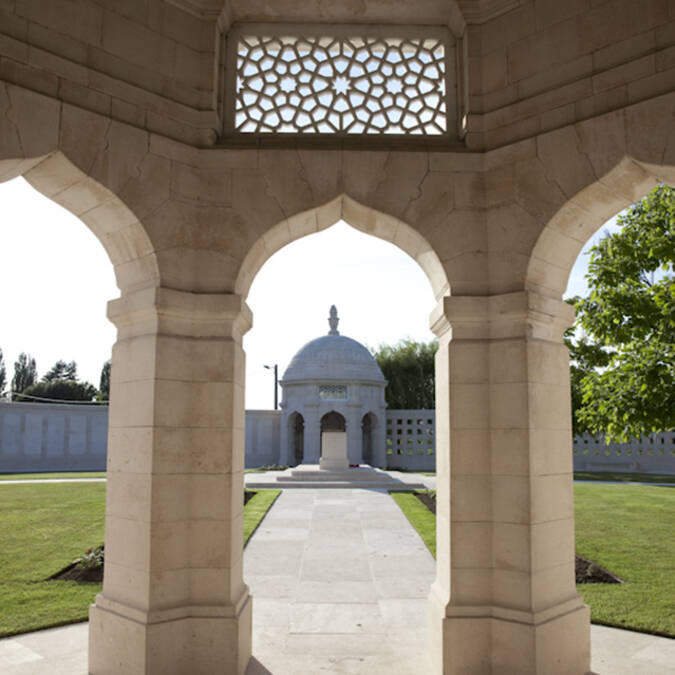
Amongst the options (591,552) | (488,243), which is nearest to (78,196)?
(488,243)

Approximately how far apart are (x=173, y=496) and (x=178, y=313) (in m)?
1.57

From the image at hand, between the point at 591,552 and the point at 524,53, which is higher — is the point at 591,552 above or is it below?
below

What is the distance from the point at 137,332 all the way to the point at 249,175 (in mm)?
1757

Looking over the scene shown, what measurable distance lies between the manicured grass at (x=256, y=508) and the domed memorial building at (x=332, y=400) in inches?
441

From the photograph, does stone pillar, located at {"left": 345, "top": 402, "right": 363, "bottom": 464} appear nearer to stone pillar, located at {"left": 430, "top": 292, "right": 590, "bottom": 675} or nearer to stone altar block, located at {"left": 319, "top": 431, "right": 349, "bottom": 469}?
stone altar block, located at {"left": 319, "top": 431, "right": 349, "bottom": 469}

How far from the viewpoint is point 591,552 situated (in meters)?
10.5

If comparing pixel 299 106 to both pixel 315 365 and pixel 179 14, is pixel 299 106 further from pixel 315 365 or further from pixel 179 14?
pixel 315 365

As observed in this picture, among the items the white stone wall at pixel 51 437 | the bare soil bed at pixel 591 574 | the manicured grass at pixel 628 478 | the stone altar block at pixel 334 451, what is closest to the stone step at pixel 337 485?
the stone altar block at pixel 334 451

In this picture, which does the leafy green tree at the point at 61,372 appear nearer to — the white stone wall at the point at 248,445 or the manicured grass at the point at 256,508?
the white stone wall at the point at 248,445

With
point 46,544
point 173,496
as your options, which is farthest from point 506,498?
point 46,544

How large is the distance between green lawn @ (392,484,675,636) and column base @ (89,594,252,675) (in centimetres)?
402

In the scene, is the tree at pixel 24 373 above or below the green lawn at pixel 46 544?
above

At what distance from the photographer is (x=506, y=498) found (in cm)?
542

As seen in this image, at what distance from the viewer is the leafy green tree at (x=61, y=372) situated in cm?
6316
